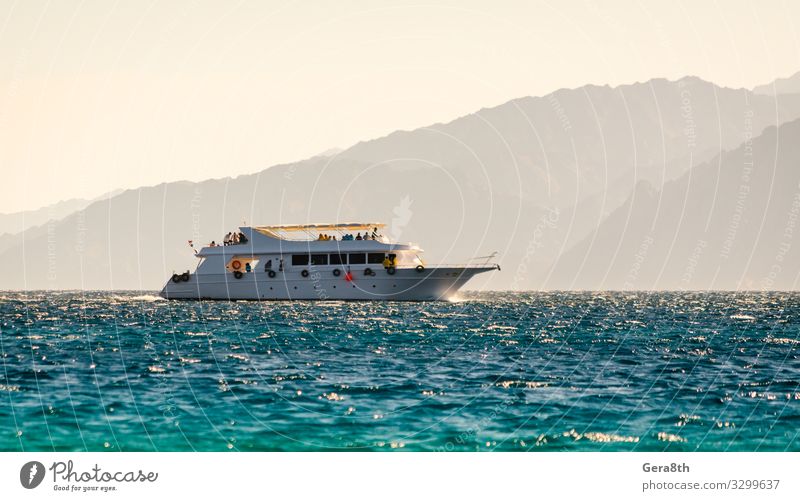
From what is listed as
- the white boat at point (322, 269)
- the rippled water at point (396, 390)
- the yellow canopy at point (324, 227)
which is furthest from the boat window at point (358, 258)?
the rippled water at point (396, 390)

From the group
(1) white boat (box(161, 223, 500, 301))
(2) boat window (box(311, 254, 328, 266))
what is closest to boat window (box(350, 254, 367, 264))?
(1) white boat (box(161, 223, 500, 301))

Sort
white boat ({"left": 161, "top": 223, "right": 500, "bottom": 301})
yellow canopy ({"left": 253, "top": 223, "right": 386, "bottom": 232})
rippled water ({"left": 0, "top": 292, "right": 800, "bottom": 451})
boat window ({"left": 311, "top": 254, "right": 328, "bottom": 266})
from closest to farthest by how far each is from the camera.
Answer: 1. rippled water ({"left": 0, "top": 292, "right": 800, "bottom": 451})
2. white boat ({"left": 161, "top": 223, "right": 500, "bottom": 301})
3. boat window ({"left": 311, "top": 254, "right": 328, "bottom": 266})
4. yellow canopy ({"left": 253, "top": 223, "right": 386, "bottom": 232})

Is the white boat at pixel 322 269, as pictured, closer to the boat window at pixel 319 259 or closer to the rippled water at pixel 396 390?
the boat window at pixel 319 259

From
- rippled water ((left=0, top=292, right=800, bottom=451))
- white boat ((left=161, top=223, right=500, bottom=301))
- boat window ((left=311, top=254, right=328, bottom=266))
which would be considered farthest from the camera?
boat window ((left=311, top=254, right=328, bottom=266))

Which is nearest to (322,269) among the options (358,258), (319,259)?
(319,259)

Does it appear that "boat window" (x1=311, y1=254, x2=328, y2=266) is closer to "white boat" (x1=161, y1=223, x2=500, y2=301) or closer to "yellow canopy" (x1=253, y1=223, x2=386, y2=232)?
"white boat" (x1=161, y1=223, x2=500, y2=301)

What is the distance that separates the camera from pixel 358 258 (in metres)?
86.7

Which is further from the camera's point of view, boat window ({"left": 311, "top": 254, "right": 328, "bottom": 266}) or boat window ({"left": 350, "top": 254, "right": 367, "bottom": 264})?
boat window ({"left": 311, "top": 254, "right": 328, "bottom": 266})

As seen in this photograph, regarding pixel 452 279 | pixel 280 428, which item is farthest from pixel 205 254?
pixel 280 428

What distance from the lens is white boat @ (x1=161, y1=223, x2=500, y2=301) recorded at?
85.8m

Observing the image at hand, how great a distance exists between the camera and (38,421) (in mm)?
22766

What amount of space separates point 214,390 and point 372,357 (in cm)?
1018

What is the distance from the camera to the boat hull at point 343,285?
281 ft
